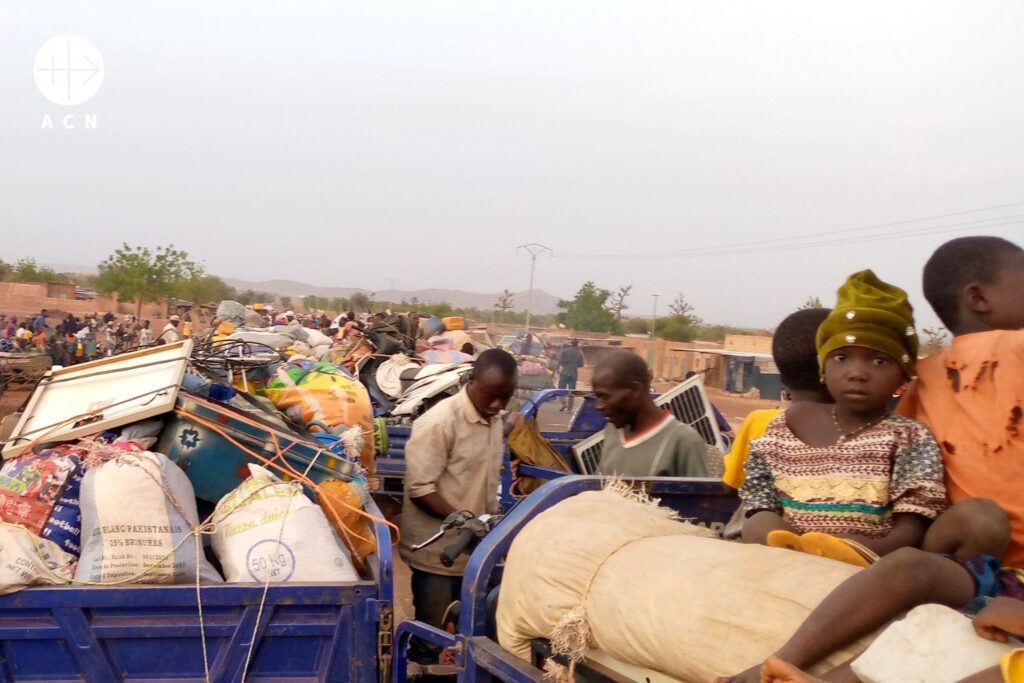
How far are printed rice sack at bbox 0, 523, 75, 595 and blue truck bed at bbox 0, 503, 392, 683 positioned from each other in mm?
50

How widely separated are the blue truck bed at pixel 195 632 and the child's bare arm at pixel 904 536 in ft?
5.39

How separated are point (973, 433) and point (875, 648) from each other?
67 cm

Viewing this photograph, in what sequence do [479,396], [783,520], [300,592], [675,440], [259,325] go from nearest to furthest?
[783,520]
[300,592]
[675,440]
[479,396]
[259,325]

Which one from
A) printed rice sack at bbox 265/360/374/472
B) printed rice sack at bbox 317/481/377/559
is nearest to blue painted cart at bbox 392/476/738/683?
printed rice sack at bbox 317/481/377/559

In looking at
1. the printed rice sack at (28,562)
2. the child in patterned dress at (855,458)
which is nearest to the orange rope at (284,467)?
the printed rice sack at (28,562)

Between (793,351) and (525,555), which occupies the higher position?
(793,351)

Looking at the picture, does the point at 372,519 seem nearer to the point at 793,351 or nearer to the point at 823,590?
the point at 793,351

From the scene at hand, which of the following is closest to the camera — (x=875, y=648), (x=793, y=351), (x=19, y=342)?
(x=875, y=648)

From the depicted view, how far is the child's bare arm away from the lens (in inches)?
76.2

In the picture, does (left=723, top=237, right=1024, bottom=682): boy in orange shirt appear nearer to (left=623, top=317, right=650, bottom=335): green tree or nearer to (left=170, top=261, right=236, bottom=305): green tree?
A: (left=170, top=261, right=236, bottom=305): green tree

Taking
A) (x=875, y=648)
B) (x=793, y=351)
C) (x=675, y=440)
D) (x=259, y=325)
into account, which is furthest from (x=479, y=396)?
(x=259, y=325)

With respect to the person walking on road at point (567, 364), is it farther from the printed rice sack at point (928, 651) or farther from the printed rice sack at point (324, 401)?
the printed rice sack at point (928, 651)

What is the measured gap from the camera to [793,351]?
2.75 metres

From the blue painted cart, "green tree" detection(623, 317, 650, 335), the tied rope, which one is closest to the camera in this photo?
the tied rope
